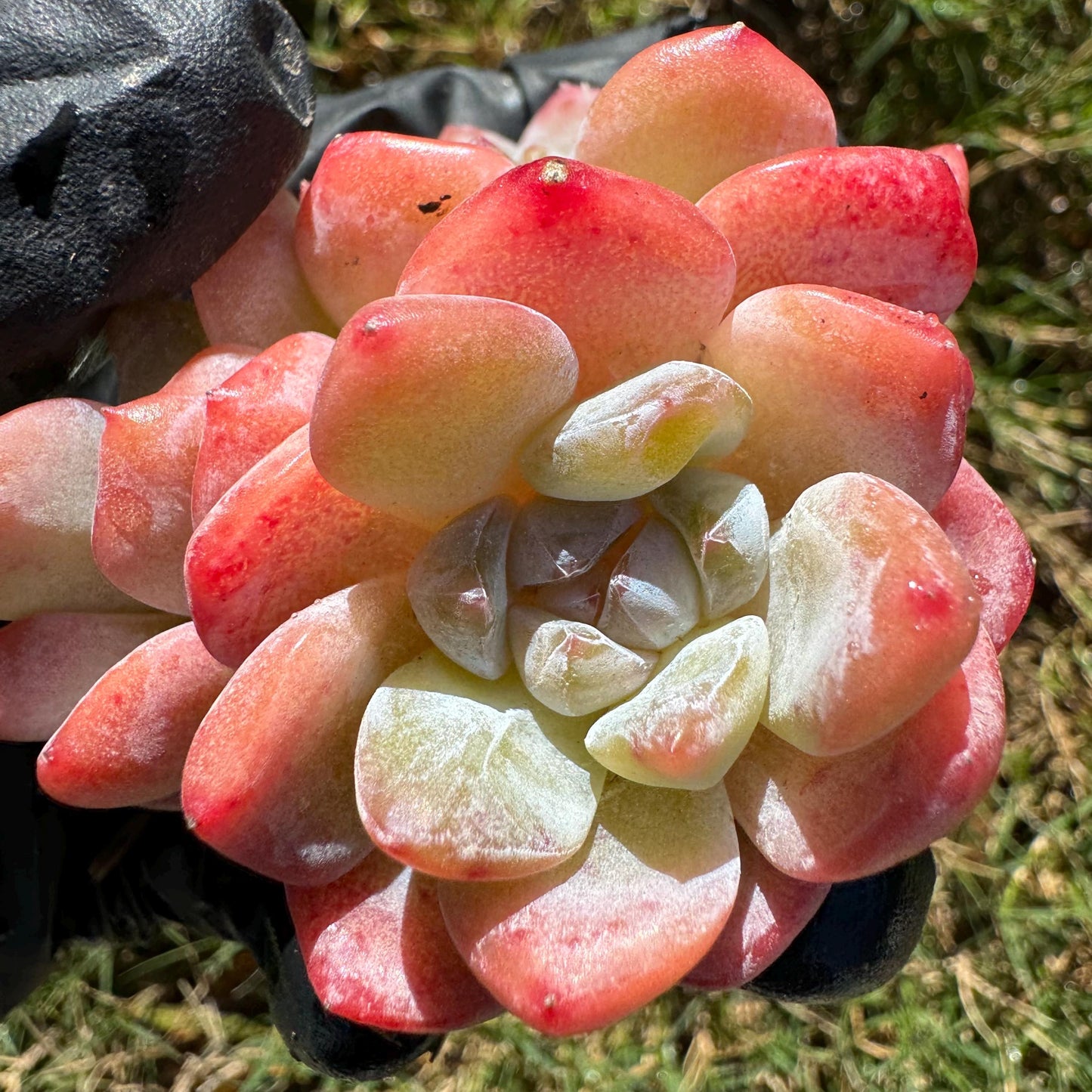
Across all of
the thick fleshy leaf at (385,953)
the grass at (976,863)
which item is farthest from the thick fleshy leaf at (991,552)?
the grass at (976,863)

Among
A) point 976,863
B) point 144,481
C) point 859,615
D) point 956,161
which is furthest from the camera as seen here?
point 976,863

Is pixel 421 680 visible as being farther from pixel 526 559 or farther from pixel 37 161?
pixel 37 161

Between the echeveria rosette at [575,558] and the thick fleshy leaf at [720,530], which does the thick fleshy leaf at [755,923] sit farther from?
the thick fleshy leaf at [720,530]

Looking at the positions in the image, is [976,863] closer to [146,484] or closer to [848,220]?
[848,220]

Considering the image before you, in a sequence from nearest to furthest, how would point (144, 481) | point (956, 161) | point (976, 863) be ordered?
point (144, 481) → point (956, 161) → point (976, 863)

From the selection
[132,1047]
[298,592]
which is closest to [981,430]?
[298,592]

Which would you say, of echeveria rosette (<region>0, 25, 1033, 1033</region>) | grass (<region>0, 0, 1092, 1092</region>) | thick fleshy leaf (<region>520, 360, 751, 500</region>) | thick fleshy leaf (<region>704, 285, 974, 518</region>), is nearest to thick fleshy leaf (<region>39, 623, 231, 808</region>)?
echeveria rosette (<region>0, 25, 1033, 1033</region>)

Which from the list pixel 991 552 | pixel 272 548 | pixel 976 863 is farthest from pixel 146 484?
pixel 976 863
